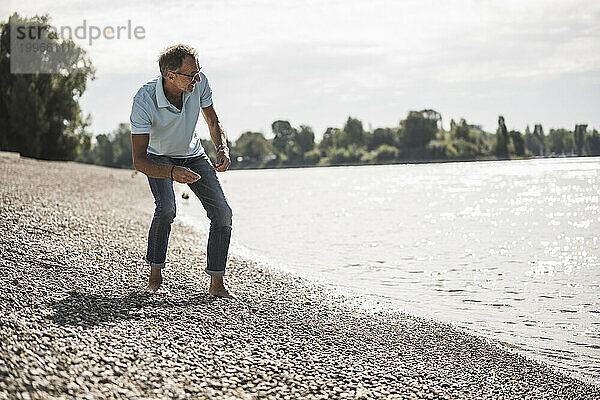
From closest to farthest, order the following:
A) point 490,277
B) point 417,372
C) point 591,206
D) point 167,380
A: 1. point 167,380
2. point 417,372
3. point 490,277
4. point 591,206

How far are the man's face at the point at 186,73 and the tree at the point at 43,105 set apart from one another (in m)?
40.2

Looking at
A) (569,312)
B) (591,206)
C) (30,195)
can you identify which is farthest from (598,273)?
(591,206)

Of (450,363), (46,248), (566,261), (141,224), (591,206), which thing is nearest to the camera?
(450,363)

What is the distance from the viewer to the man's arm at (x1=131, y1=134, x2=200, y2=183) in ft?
20.3

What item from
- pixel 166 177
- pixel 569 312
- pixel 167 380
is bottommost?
pixel 569 312

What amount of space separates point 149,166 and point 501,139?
136 metres

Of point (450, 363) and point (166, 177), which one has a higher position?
point (166, 177)

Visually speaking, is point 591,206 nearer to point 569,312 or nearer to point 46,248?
point 569,312

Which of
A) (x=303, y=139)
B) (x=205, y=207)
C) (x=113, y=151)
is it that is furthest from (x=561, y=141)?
(x=205, y=207)

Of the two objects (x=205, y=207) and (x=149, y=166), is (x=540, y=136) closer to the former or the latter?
(x=205, y=207)

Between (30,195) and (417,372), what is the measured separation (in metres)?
13.7

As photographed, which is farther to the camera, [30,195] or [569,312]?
[30,195]

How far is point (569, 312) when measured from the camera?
908cm

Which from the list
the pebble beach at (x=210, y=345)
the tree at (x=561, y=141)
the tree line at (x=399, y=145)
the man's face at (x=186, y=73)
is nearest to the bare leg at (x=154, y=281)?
the pebble beach at (x=210, y=345)
